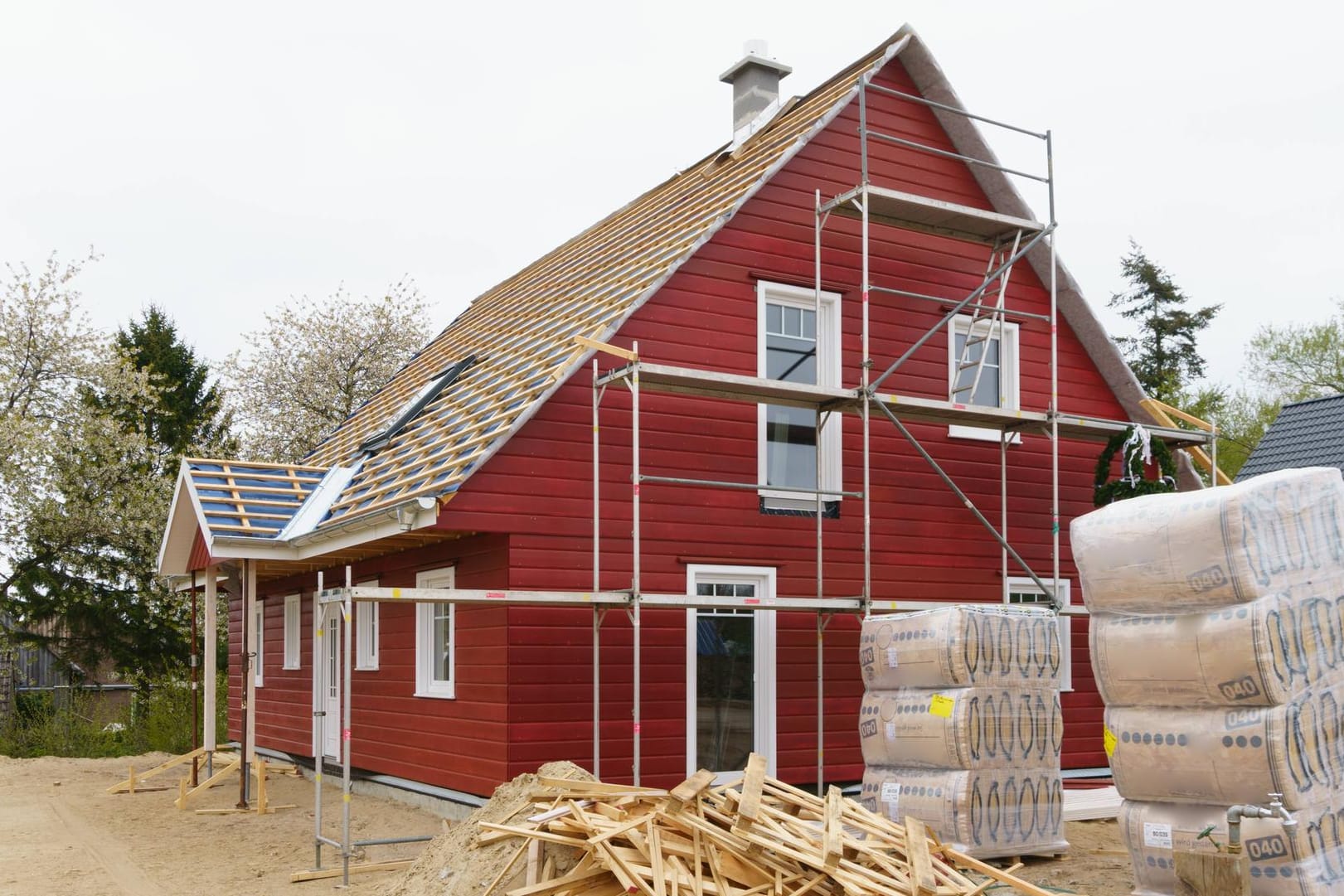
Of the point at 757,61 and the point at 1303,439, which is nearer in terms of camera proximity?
the point at 757,61

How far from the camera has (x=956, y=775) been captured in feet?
31.4

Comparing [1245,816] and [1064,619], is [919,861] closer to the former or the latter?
[1245,816]

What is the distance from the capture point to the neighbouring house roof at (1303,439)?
66.9 ft

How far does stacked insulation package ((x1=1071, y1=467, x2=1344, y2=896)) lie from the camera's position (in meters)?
7.30

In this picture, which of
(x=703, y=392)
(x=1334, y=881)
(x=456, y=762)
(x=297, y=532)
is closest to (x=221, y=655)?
(x=297, y=532)

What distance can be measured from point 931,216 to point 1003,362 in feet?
7.09

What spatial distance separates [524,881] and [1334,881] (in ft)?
15.4

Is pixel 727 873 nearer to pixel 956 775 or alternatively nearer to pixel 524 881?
pixel 524 881

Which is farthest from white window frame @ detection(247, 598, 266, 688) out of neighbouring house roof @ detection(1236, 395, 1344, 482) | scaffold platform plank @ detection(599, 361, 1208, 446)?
neighbouring house roof @ detection(1236, 395, 1344, 482)

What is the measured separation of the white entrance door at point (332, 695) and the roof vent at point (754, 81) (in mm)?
8530

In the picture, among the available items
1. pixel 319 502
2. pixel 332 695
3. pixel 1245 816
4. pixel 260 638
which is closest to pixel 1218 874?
pixel 1245 816

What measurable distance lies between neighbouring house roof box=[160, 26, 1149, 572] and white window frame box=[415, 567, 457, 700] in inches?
41.8

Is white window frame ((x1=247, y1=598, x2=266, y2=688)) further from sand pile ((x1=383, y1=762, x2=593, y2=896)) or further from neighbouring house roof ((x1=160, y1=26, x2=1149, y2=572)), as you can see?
sand pile ((x1=383, y1=762, x2=593, y2=896))

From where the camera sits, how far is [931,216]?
1380 centimetres
